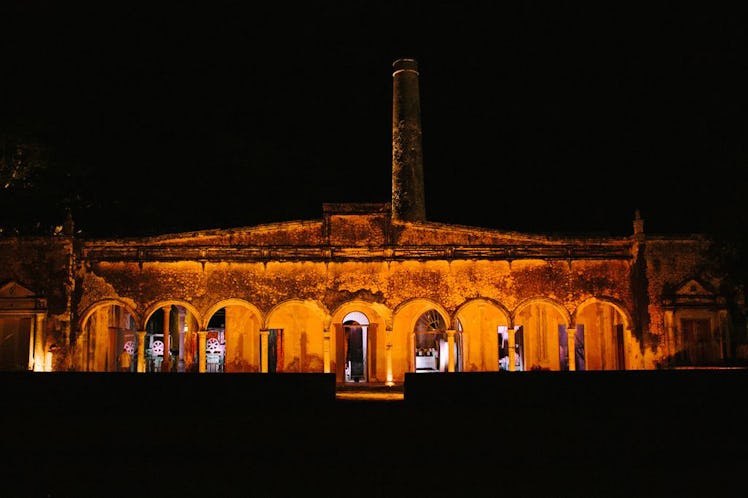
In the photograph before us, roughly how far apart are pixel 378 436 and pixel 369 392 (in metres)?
7.85

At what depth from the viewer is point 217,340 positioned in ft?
87.1

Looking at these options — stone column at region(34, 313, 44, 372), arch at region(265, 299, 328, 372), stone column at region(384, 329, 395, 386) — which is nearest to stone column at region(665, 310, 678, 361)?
stone column at region(384, 329, 395, 386)

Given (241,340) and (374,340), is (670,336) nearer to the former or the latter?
(374,340)

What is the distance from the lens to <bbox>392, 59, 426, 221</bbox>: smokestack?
79.3ft

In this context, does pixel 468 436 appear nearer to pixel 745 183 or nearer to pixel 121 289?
→ pixel 745 183

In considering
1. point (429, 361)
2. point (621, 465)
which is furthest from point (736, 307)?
point (621, 465)

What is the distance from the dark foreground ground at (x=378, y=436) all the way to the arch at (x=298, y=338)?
9006 millimetres

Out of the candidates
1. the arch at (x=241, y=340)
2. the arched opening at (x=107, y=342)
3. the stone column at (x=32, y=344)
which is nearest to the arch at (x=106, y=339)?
the arched opening at (x=107, y=342)

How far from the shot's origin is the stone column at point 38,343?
61.6 feet

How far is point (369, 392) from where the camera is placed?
17.7 metres

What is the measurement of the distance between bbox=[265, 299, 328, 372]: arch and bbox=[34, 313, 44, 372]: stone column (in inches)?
239

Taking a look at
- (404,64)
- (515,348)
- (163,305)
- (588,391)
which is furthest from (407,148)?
(588,391)

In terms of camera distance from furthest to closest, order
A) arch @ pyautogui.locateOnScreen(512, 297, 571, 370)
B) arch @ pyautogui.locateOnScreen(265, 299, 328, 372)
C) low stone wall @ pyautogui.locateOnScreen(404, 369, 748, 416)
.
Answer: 1. arch @ pyautogui.locateOnScreen(512, 297, 571, 370)
2. arch @ pyautogui.locateOnScreen(265, 299, 328, 372)
3. low stone wall @ pyautogui.locateOnScreen(404, 369, 748, 416)

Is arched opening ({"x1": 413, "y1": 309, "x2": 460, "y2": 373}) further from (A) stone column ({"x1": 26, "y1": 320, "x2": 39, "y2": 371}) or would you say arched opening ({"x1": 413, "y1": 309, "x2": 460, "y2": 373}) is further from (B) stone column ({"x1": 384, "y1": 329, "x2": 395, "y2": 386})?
(A) stone column ({"x1": 26, "y1": 320, "x2": 39, "y2": 371})
